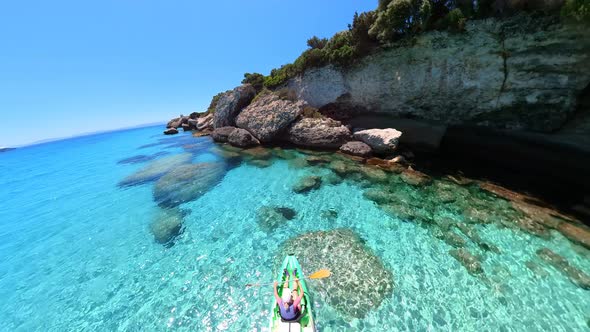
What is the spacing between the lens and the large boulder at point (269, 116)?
73.2 feet

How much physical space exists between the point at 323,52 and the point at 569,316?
24184 mm

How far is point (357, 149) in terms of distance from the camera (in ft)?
60.1

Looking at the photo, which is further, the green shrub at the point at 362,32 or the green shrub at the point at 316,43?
the green shrub at the point at 316,43

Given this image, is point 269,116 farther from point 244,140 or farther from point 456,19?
point 456,19

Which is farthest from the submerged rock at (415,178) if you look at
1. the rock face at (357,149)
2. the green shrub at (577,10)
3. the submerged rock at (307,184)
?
the green shrub at (577,10)

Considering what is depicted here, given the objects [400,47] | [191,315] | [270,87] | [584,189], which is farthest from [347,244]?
[270,87]

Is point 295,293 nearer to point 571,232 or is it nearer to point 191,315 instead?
point 191,315

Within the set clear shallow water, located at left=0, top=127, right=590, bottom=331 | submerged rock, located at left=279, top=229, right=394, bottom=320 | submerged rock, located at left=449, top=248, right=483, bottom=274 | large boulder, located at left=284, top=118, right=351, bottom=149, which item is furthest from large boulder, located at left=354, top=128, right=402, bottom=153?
submerged rock, located at left=449, top=248, right=483, bottom=274

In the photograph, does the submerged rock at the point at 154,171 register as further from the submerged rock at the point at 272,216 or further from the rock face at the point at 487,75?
the rock face at the point at 487,75

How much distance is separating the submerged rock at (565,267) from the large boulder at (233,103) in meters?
29.0

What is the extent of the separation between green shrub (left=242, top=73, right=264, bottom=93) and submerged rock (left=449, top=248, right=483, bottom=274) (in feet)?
96.2

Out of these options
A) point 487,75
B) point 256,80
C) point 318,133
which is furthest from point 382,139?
point 256,80

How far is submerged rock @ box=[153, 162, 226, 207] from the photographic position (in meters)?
14.6

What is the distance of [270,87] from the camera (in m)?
29.2
